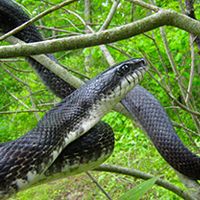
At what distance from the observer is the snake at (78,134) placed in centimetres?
109

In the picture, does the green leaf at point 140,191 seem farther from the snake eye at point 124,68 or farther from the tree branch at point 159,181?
the snake eye at point 124,68

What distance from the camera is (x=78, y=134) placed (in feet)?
4.38

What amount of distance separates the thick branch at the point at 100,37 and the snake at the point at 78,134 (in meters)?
0.51

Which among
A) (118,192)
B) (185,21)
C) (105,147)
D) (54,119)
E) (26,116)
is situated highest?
(185,21)

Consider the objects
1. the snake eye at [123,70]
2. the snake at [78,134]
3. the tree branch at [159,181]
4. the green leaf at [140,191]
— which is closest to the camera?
the green leaf at [140,191]

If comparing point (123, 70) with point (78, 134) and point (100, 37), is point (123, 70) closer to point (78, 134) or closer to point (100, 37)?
point (78, 134)

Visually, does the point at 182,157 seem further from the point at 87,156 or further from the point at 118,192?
the point at 118,192

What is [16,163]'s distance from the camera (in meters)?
1.07

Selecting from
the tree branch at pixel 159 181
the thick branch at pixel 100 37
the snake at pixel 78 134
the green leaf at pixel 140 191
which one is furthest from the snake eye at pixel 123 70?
the green leaf at pixel 140 191

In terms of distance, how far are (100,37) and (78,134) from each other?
0.69 metres

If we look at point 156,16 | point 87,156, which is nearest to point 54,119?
point 87,156

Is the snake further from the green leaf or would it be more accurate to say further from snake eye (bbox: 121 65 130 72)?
the green leaf

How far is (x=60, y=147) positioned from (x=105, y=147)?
31 centimetres

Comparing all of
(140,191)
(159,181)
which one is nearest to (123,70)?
(159,181)
